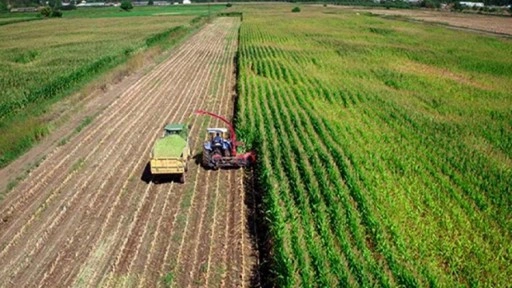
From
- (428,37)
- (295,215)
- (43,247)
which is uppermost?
(428,37)

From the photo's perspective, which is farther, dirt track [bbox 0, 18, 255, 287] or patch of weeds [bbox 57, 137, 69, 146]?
patch of weeds [bbox 57, 137, 69, 146]

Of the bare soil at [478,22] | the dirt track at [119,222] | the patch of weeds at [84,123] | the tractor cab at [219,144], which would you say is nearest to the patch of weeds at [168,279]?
the dirt track at [119,222]

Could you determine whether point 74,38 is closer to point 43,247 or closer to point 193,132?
point 193,132

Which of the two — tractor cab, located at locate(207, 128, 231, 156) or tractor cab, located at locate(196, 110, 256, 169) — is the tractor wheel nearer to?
tractor cab, located at locate(196, 110, 256, 169)

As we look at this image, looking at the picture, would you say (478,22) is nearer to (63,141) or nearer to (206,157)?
(206,157)

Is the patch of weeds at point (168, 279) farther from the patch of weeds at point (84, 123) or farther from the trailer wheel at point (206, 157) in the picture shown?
the patch of weeds at point (84, 123)

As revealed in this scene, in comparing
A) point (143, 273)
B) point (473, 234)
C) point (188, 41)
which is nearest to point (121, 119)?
point (143, 273)

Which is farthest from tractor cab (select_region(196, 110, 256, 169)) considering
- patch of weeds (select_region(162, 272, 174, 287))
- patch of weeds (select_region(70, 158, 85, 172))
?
patch of weeds (select_region(162, 272, 174, 287))

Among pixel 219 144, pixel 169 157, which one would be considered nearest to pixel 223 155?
pixel 219 144

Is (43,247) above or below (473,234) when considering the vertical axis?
below
